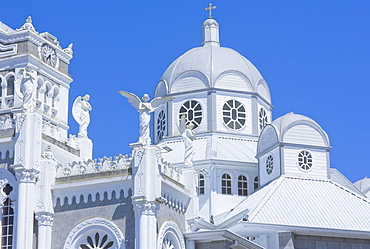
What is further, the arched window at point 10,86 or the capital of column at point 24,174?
the arched window at point 10,86

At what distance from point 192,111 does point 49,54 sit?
18614 millimetres

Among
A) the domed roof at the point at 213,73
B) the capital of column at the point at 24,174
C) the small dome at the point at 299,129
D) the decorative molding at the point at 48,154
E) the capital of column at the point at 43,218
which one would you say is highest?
the domed roof at the point at 213,73

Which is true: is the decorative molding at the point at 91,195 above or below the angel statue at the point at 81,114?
below

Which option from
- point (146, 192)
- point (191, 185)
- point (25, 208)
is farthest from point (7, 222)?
point (191, 185)

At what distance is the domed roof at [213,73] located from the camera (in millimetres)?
63781

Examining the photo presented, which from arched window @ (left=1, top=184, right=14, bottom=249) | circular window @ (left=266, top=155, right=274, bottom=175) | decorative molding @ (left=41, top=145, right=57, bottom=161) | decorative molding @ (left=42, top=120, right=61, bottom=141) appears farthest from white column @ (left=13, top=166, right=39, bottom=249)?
circular window @ (left=266, top=155, right=274, bottom=175)

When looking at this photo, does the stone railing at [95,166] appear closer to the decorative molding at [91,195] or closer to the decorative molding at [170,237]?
the decorative molding at [91,195]

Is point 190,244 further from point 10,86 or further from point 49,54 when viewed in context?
point 49,54

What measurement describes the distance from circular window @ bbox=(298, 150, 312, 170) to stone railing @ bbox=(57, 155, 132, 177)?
21270mm

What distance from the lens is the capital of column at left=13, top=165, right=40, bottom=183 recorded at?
39.7m

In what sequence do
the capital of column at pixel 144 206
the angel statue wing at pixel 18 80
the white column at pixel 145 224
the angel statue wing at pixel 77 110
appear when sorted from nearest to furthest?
1. the white column at pixel 145 224
2. the capital of column at pixel 144 206
3. the angel statue wing at pixel 18 80
4. the angel statue wing at pixel 77 110

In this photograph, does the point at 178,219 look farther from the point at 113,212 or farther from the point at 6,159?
the point at 6,159

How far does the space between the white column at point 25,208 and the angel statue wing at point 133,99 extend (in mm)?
5459

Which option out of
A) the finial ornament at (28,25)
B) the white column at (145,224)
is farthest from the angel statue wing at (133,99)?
the finial ornament at (28,25)
